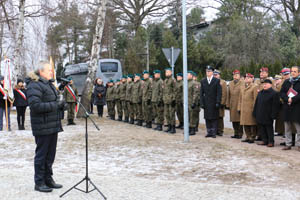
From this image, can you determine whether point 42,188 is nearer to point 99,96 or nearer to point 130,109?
point 130,109

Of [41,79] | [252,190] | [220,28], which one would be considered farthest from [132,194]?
[220,28]

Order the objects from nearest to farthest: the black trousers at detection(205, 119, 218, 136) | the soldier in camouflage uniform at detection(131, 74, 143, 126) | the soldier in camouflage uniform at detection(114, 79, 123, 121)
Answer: the black trousers at detection(205, 119, 218, 136) → the soldier in camouflage uniform at detection(131, 74, 143, 126) → the soldier in camouflage uniform at detection(114, 79, 123, 121)

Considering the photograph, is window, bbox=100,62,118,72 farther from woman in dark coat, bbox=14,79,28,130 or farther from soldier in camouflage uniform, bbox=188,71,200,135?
soldier in camouflage uniform, bbox=188,71,200,135

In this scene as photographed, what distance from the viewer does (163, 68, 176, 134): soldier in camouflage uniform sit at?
11.6m

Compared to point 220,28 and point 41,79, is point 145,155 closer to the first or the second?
point 41,79

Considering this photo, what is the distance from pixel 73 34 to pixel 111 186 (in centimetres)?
4513

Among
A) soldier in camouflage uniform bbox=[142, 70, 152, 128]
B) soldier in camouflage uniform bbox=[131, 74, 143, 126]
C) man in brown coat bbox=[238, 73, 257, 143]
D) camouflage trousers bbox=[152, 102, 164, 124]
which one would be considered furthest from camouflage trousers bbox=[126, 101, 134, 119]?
man in brown coat bbox=[238, 73, 257, 143]

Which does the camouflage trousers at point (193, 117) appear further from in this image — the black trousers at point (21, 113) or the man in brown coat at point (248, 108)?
the black trousers at point (21, 113)

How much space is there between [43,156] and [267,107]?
615cm

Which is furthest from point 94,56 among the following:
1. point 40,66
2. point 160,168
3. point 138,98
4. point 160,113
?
point 40,66

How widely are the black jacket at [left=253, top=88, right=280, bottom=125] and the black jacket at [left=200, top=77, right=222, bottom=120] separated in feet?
5.05

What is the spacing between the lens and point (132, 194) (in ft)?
16.7

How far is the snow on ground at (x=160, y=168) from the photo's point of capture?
17.0 feet

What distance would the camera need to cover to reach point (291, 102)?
845 cm
